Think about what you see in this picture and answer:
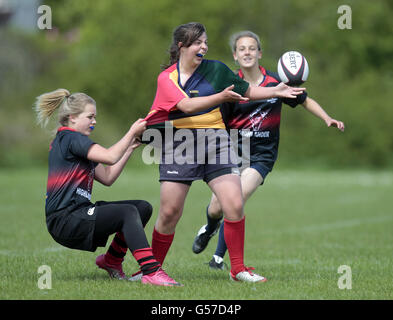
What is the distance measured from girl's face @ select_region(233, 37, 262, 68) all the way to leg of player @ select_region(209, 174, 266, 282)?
1537mm

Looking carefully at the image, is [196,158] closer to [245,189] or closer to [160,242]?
[160,242]

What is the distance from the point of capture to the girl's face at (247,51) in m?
6.27

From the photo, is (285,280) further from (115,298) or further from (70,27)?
(70,27)

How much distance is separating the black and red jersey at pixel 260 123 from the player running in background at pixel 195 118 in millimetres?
1221

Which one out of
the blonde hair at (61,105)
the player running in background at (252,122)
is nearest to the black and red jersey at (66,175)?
the blonde hair at (61,105)

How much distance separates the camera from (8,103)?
1097 inches

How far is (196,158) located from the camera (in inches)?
202

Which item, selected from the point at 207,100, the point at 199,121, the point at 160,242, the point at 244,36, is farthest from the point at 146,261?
the point at 244,36

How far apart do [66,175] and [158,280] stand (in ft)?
3.36

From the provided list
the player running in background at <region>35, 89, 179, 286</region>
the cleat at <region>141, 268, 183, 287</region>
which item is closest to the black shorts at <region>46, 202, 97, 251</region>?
the player running in background at <region>35, 89, 179, 286</region>

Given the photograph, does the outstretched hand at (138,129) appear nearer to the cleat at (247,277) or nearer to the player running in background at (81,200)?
the player running in background at (81,200)

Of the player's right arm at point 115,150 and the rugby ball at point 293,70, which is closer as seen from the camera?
the player's right arm at point 115,150

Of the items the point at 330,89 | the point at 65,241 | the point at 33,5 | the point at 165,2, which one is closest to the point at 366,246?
the point at 65,241

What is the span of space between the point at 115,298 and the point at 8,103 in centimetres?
2480
